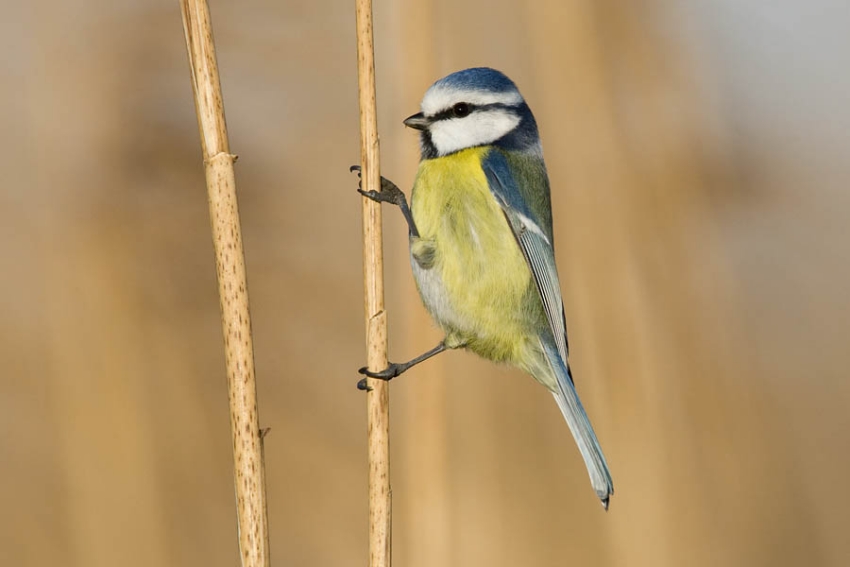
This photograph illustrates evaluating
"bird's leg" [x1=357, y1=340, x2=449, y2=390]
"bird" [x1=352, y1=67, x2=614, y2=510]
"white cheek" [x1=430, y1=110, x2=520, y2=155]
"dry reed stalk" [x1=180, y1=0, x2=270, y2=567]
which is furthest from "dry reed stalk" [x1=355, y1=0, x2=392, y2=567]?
"white cheek" [x1=430, y1=110, x2=520, y2=155]

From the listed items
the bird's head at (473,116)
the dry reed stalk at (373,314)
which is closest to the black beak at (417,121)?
the bird's head at (473,116)

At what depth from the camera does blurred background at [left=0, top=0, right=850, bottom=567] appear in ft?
4.47

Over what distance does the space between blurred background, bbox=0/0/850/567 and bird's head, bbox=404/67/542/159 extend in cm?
11

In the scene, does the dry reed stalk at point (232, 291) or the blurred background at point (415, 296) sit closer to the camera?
the dry reed stalk at point (232, 291)

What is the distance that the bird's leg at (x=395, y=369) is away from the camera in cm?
104

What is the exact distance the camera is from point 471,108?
1.42 metres

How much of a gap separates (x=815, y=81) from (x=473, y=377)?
3.27 feet

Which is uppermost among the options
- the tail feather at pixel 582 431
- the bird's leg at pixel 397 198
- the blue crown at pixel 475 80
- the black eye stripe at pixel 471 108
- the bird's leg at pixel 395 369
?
the blue crown at pixel 475 80

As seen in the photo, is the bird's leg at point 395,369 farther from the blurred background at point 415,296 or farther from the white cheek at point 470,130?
the white cheek at point 470,130

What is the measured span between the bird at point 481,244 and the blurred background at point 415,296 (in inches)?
4.6

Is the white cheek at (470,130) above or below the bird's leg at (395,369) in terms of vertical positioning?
above

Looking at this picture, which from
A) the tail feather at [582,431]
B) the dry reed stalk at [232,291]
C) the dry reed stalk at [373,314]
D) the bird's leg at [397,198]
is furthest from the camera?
the bird's leg at [397,198]

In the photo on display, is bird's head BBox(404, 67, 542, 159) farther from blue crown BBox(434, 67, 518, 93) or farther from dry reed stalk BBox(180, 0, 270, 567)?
dry reed stalk BBox(180, 0, 270, 567)

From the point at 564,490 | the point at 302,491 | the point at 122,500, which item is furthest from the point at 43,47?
the point at 564,490
